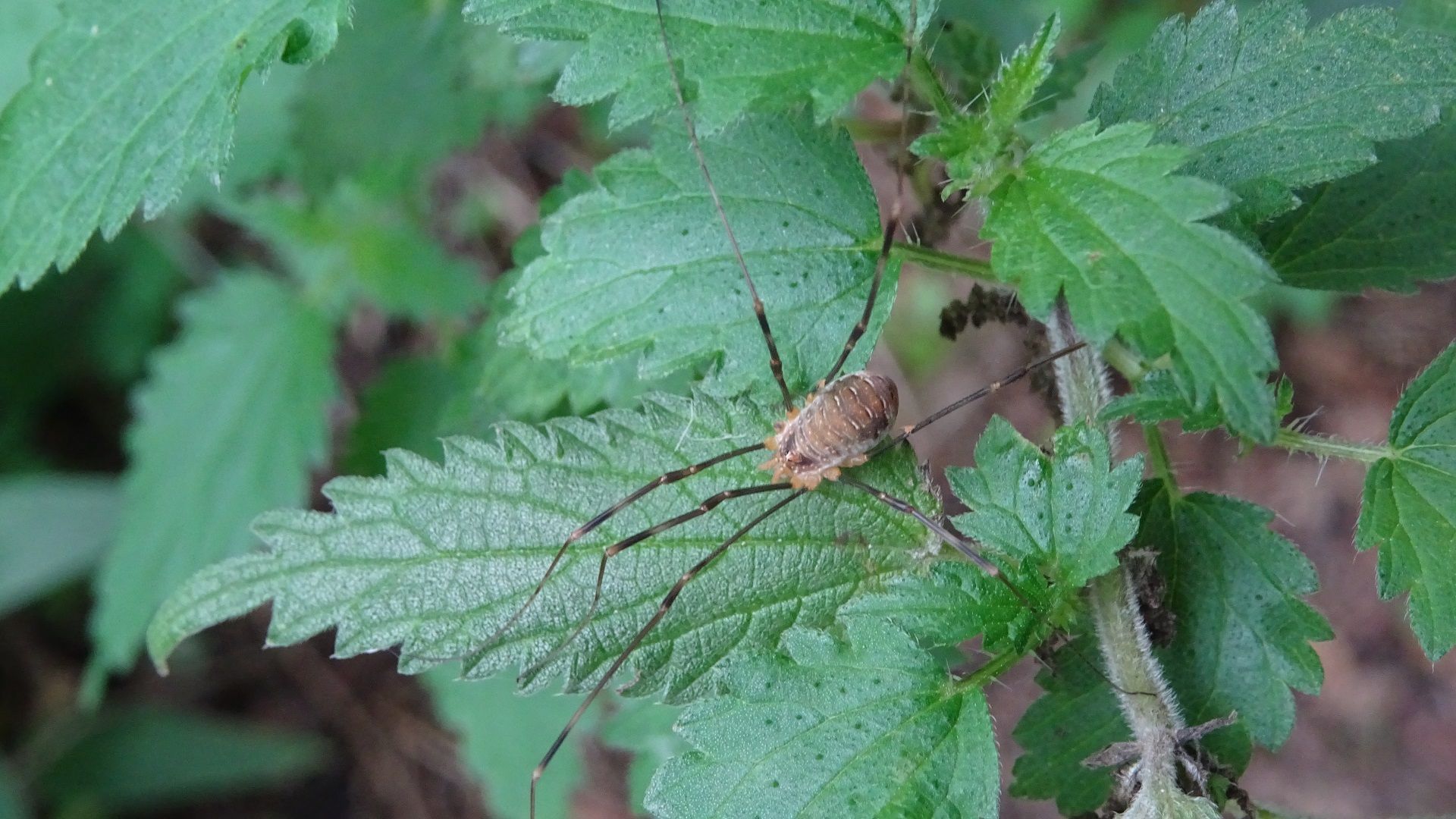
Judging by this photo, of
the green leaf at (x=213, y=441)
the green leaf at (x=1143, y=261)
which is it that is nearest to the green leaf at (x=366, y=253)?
the green leaf at (x=213, y=441)

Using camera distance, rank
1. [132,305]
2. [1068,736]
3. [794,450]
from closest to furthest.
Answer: [1068,736] < [794,450] < [132,305]

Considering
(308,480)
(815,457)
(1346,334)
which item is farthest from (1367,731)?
(308,480)

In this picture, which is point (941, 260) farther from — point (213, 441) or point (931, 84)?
point (213, 441)

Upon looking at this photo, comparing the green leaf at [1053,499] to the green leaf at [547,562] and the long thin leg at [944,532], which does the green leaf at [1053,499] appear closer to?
the long thin leg at [944,532]

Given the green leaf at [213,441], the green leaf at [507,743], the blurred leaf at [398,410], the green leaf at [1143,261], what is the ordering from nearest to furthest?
the green leaf at [1143,261] < the blurred leaf at [398,410] < the green leaf at [213,441] < the green leaf at [507,743]

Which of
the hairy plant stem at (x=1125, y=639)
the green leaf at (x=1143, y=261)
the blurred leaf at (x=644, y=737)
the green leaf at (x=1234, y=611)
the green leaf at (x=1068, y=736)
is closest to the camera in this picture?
the green leaf at (x=1143, y=261)

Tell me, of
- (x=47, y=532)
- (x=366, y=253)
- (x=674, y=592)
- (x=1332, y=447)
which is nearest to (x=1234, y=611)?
(x=1332, y=447)
